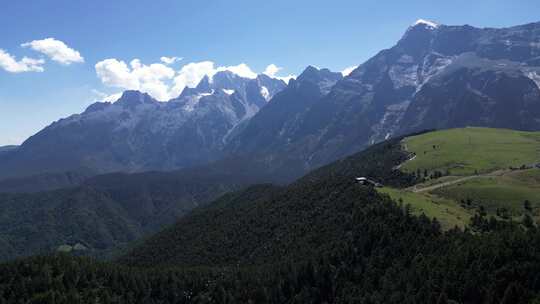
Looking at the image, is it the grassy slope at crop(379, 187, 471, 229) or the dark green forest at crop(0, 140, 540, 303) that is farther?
the grassy slope at crop(379, 187, 471, 229)

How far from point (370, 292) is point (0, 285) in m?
135

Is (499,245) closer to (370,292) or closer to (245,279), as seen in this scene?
(370,292)

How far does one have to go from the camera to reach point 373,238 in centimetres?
17688

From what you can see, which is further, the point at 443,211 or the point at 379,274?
the point at 443,211

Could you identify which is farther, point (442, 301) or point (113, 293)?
point (113, 293)

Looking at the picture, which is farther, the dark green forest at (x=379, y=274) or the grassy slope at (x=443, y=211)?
the grassy slope at (x=443, y=211)

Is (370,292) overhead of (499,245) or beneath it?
beneath

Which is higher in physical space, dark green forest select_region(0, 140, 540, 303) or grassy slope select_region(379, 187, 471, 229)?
grassy slope select_region(379, 187, 471, 229)

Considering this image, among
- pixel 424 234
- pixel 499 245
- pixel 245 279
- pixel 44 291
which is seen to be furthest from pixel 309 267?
pixel 44 291

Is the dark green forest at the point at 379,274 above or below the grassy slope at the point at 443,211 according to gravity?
below

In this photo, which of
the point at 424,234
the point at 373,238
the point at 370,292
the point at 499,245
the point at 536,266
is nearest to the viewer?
the point at 536,266

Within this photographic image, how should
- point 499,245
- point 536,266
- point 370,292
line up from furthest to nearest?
point 370,292 < point 499,245 < point 536,266

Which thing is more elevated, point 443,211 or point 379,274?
point 443,211

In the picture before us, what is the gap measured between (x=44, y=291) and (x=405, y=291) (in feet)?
429
